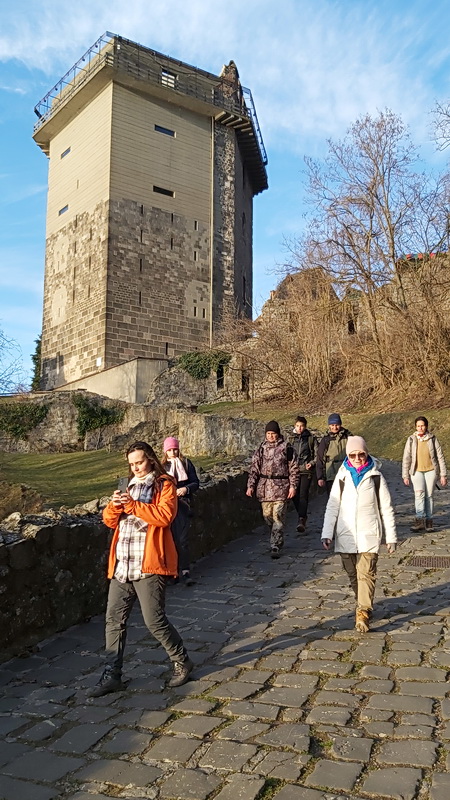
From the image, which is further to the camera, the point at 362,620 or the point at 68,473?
the point at 68,473

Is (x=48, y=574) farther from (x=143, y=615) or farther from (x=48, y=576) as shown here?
(x=143, y=615)

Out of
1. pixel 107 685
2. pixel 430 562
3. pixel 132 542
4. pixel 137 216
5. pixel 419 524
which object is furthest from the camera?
pixel 137 216

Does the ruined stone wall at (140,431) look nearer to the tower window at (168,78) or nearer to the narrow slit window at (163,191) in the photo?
the narrow slit window at (163,191)

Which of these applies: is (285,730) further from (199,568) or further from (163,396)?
(163,396)

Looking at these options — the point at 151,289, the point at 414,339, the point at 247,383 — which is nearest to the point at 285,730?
the point at 414,339

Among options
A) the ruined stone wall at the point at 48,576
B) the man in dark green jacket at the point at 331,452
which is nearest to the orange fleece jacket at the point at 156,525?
the ruined stone wall at the point at 48,576

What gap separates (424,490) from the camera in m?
9.47

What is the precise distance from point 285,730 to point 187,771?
613 millimetres

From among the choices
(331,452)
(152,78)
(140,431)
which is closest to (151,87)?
(152,78)

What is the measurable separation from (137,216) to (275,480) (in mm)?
31968

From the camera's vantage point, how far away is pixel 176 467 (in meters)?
7.53

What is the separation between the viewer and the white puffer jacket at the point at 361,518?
542 cm

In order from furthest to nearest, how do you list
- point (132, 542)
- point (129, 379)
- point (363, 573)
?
1. point (129, 379)
2. point (363, 573)
3. point (132, 542)

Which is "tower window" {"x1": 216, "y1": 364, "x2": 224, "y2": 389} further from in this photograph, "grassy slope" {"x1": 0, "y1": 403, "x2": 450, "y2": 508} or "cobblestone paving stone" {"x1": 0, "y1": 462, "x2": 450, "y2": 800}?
"cobblestone paving stone" {"x1": 0, "y1": 462, "x2": 450, "y2": 800}
